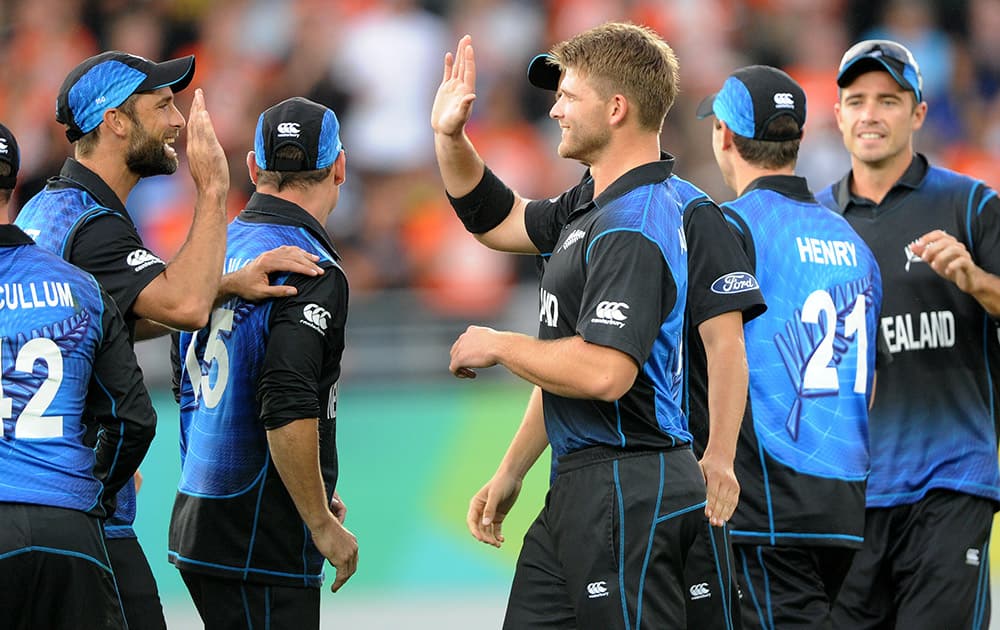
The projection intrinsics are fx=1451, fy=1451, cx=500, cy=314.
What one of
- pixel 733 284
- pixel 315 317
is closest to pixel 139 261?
pixel 315 317

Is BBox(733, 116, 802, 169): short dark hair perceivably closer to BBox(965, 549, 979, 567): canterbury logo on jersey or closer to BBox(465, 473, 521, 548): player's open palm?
BBox(465, 473, 521, 548): player's open palm

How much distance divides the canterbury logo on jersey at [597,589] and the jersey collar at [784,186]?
2047mm

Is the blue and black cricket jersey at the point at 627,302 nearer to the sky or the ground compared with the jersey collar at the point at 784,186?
nearer to the ground

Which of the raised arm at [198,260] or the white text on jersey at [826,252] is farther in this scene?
the white text on jersey at [826,252]

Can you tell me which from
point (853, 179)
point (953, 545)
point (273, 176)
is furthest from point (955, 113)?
point (273, 176)

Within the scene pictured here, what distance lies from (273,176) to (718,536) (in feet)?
7.01

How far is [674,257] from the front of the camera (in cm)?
470

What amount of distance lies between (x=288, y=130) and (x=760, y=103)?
6.34 feet

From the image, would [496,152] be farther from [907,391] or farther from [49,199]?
[49,199]

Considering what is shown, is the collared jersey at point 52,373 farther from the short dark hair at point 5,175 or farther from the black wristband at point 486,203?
the black wristband at point 486,203

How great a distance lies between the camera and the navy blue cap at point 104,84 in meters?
5.39

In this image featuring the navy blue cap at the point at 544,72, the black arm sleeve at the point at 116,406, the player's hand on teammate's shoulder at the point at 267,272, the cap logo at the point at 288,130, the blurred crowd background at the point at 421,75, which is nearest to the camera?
the black arm sleeve at the point at 116,406

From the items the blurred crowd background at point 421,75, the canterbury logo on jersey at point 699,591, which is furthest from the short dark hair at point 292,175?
the blurred crowd background at point 421,75

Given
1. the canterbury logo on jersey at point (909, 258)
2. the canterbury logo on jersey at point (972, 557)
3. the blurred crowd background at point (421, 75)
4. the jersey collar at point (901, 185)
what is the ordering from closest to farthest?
1. the canterbury logo on jersey at point (972, 557)
2. the canterbury logo on jersey at point (909, 258)
3. the jersey collar at point (901, 185)
4. the blurred crowd background at point (421, 75)
